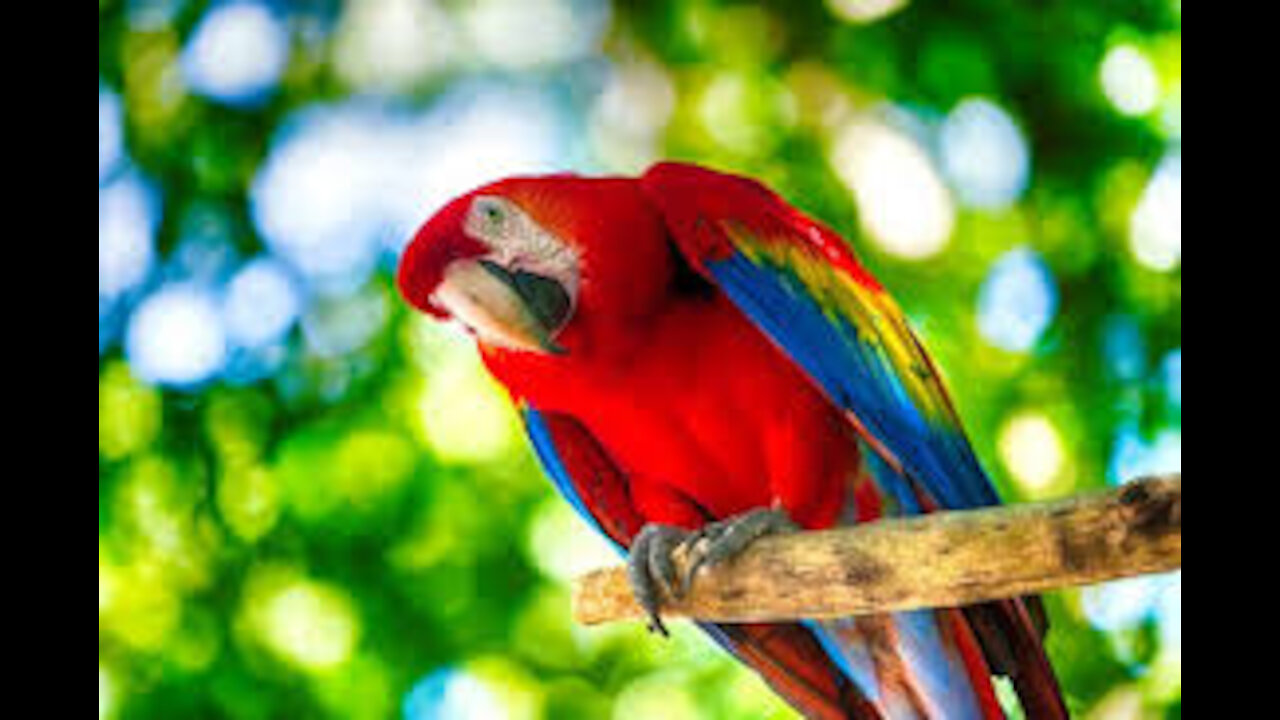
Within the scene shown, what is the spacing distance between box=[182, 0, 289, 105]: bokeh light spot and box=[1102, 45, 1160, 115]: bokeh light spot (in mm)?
1132

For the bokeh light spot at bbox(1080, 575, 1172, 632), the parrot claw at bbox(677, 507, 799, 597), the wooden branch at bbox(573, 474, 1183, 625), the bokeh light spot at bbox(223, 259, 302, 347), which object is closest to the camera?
the wooden branch at bbox(573, 474, 1183, 625)

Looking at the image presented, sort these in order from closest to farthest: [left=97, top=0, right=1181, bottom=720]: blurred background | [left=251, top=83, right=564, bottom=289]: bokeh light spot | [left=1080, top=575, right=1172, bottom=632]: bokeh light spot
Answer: [left=1080, top=575, right=1172, bottom=632]: bokeh light spot < [left=97, top=0, right=1181, bottom=720]: blurred background < [left=251, top=83, right=564, bottom=289]: bokeh light spot

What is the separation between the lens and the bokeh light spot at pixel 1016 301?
1771 mm

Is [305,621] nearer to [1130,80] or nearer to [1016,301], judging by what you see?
[1016,301]

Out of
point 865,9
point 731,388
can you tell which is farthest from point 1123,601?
point 865,9

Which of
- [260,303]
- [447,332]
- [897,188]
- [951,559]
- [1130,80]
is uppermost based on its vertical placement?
[1130,80]

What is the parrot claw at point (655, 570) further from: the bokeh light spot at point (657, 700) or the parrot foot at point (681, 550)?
the bokeh light spot at point (657, 700)

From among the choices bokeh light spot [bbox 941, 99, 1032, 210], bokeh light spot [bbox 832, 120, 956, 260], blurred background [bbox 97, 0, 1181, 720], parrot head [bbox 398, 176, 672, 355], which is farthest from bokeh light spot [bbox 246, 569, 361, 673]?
bokeh light spot [bbox 941, 99, 1032, 210]

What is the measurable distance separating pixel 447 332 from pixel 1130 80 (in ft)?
3.38

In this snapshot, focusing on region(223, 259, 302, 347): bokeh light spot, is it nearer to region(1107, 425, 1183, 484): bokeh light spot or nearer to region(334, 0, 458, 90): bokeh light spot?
region(334, 0, 458, 90): bokeh light spot

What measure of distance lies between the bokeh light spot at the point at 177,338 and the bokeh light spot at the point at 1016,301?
3.61 feet

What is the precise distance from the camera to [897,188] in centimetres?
183

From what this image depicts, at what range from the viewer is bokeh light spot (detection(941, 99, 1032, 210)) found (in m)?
1.78
